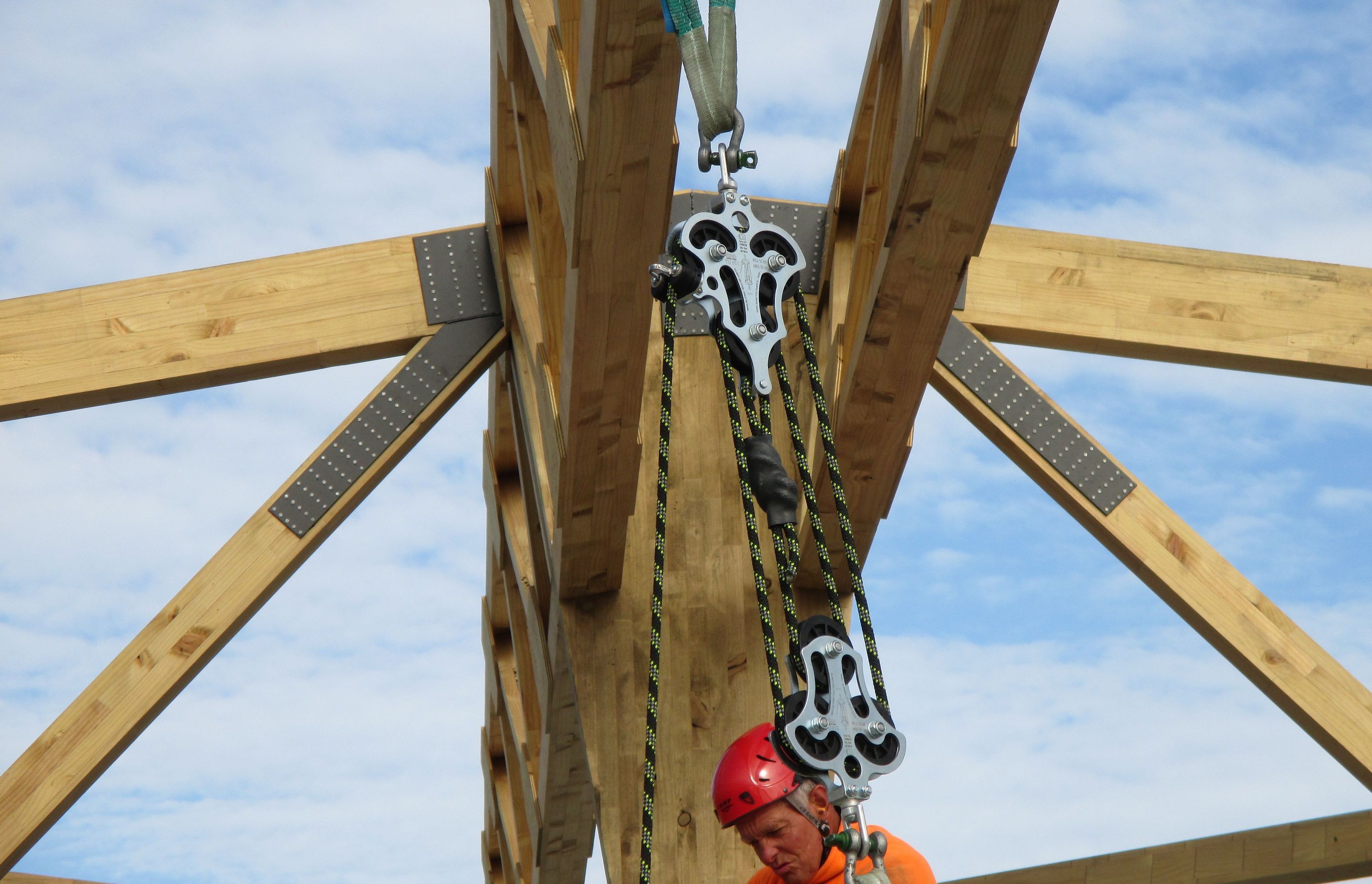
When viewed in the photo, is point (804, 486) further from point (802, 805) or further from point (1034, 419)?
point (1034, 419)

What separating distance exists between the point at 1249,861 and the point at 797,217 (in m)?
2.87

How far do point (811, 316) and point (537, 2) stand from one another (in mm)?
1570

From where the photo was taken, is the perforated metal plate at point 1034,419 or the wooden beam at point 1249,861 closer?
Answer: the perforated metal plate at point 1034,419

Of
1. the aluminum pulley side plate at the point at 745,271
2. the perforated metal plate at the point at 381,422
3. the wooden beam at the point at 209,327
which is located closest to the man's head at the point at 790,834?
the aluminum pulley side plate at the point at 745,271

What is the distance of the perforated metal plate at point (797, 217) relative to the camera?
476 cm

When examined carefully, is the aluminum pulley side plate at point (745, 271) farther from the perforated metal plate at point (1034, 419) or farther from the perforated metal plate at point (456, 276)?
the perforated metal plate at point (456, 276)

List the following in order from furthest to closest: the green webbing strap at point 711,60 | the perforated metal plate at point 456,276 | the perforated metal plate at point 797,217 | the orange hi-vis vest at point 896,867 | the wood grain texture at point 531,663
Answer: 1. the wood grain texture at point 531,663
2. the perforated metal plate at point 456,276
3. the perforated metal plate at point 797,217
4. the orange hi-vis vest at point 896,867
5. the green webbing strap at point 711,60

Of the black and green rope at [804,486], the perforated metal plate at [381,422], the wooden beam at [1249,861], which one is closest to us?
the black and green rope at [804,486]

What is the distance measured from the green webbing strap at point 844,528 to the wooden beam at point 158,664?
2262 millimetres

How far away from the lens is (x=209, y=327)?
451 cm

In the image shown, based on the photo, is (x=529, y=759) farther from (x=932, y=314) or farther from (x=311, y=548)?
(x=932, y=314)

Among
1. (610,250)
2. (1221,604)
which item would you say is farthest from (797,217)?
(1221,604)

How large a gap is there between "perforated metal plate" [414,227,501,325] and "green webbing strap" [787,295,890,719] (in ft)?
7.59

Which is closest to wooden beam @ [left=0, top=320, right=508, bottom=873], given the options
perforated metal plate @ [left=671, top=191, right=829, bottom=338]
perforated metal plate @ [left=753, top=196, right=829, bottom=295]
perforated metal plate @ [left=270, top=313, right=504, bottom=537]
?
perforated metal plate @ [left=270, top=313, right=504, bottom=537]
